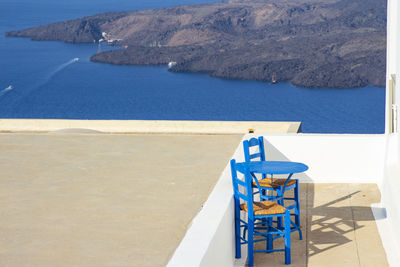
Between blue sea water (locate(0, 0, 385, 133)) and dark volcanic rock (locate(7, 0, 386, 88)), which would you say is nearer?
blue sea water (locate(0, 0, 385, 133))

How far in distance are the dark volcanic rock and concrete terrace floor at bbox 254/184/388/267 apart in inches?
3183

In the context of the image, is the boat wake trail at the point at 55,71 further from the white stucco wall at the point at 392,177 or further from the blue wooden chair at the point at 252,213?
the blue wooden chair at the point at 252,213

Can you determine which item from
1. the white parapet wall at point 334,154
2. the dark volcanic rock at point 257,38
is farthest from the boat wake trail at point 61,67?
the white parapet wall at point 334,154

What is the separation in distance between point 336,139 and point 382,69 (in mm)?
83205

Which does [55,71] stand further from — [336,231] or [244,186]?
[244,186]

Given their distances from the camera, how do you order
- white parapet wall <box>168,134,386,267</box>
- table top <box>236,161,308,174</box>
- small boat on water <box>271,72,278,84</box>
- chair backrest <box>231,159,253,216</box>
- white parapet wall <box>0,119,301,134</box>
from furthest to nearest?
1. small boat on water <box>271,72,278,84</box>
2. white parapet wall <box>0,119,301,134</box>
3. white parapet wall <box>168,134,386,267</box>
4. table top <box>236,161,308,174</box>
5. chair backrest <box>231,159,253,216</box>

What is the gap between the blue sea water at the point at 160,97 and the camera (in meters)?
71.0

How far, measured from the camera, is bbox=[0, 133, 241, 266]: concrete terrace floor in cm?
395

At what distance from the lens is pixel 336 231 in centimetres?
451

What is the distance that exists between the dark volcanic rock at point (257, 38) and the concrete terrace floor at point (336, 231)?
80.9 metres

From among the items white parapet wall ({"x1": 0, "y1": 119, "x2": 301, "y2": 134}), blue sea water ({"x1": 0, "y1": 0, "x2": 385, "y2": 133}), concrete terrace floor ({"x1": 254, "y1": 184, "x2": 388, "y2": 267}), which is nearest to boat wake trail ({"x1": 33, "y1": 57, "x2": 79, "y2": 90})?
blue sea water ({"x1": 0, "y1": 0, "x2": 385, "y2": 133})

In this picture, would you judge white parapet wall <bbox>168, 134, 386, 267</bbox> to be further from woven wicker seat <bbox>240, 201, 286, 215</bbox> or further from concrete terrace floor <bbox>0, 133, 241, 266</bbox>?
woven wicker seat <bbox>240, 201, 286, 215</bbox>

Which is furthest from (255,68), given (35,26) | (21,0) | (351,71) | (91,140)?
(21,0)

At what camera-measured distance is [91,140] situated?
7.66 m
